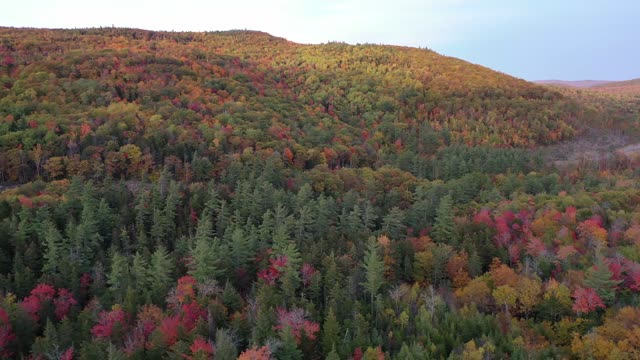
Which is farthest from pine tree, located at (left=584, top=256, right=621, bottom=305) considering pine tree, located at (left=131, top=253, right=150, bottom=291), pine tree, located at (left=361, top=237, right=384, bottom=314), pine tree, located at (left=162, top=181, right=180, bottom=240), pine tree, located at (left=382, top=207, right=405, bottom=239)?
pine tree, located at (left=162, top=181, right=180, bottom=240)

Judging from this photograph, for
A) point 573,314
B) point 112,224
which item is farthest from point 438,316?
point 112,224

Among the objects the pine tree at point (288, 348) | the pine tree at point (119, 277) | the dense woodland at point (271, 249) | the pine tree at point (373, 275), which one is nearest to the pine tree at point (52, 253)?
the dense woodland at point (271, 249)

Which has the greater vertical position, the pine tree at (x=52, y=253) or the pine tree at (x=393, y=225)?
the pine tree at (x=393, y=225)

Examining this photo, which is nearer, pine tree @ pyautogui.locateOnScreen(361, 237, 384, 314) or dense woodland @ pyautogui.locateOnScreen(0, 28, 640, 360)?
dense woodland @ pyautogui.locateOnScreen(0, 28, 640, 360)

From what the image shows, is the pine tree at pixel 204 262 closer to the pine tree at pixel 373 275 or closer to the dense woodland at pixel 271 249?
the dense woodland at pixel 271 249

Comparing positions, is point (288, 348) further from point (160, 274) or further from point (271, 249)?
point (271, 249)

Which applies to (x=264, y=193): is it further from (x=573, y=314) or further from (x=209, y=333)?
(x=573, y=314)

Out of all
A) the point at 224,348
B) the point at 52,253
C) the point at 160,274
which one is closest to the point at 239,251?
the point at 160,274

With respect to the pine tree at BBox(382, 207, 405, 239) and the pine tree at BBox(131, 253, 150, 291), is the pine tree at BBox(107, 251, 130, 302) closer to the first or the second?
the pine tree at BBox(131, 253, 150, 291)
